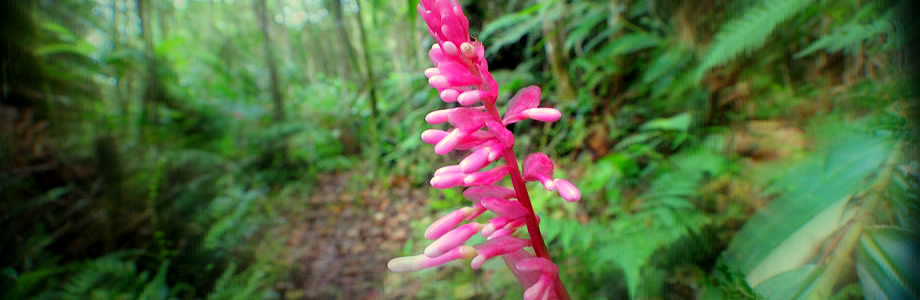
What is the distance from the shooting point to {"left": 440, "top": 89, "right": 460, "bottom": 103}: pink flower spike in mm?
444

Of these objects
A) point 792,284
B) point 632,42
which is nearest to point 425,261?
point 792,284

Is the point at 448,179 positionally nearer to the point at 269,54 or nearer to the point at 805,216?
the point at 805,216

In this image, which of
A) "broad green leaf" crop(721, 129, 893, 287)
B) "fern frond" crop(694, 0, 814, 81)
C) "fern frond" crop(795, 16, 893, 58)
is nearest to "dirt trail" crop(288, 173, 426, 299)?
"broad green leaf" crop(721, 129, 893, 287)

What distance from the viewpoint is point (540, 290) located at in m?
0.43

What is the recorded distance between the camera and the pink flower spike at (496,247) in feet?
1.45

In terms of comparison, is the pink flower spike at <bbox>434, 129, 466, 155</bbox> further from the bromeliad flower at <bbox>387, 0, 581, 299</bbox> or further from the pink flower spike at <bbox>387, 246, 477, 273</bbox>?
the pink flower spike at <bbox>387, 246, 477, 273</bbox>

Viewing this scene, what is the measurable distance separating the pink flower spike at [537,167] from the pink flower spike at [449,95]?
0.37 feet

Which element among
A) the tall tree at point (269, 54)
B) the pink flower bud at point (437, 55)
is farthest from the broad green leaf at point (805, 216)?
the tall tree at point (269, 54)

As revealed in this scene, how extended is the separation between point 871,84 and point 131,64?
5.39m

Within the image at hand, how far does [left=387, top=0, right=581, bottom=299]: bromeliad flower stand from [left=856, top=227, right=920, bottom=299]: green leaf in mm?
421

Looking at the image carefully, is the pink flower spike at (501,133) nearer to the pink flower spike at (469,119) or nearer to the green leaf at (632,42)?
the pink flower spike at (469,119)

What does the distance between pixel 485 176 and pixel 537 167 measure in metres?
0.06

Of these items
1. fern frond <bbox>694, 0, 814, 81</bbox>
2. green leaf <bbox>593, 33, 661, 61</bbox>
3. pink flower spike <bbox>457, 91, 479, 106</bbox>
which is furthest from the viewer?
green leaf <bbox>593, 33, 661, 61</bbox>

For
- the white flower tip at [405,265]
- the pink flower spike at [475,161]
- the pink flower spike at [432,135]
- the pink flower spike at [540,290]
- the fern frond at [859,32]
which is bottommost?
the pink flower spike at [540,290]
